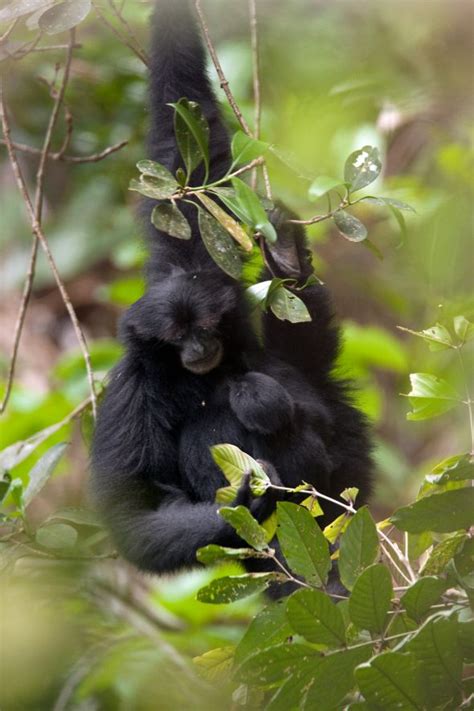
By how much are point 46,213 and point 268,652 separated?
6.88 metres

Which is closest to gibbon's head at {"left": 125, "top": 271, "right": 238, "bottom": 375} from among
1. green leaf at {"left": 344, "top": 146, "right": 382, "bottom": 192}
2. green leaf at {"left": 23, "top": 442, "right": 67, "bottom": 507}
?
green leaf at {"left": 344, "top": 146, "right": 382, "bottom": 192}

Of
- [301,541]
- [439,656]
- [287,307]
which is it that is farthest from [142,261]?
[439,656]

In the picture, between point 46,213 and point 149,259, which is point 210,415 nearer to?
point 149,259

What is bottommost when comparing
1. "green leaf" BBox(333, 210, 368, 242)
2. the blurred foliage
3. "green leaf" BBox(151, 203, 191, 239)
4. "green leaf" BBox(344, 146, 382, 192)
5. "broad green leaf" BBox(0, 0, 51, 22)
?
the blurred foliage

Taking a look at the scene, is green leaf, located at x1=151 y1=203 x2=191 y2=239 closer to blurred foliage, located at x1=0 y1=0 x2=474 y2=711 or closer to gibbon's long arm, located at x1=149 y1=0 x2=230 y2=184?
blurred foliage, located at x1=0 y1=0 x2=474 y2=711

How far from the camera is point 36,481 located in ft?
11.5

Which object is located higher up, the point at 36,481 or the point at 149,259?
the point at 149,259

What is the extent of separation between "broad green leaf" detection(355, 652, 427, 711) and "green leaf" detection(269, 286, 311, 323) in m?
1.08

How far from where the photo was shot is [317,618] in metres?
2.07

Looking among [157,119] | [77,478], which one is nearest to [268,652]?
[157,119]

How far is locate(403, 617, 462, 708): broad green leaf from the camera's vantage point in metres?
1.98

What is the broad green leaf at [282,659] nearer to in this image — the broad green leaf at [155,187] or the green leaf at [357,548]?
the green leaf at [357,548]

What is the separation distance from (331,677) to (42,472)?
5.72 ft

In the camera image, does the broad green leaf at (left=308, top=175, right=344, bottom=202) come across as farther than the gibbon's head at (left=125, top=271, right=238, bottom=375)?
No
